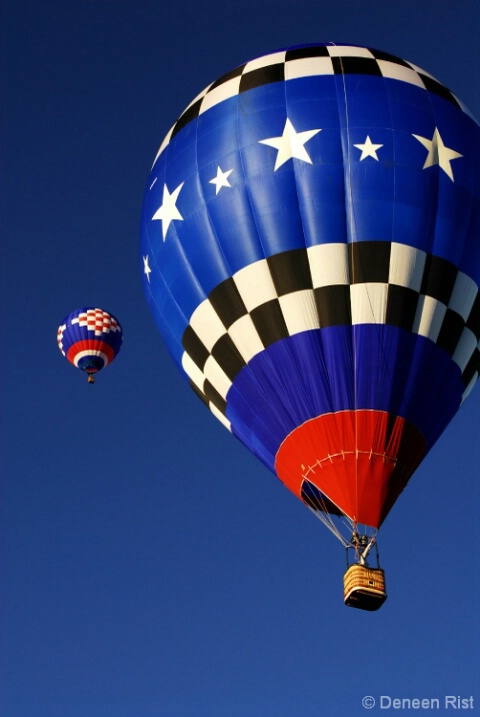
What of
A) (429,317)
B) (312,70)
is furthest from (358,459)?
(312,70)

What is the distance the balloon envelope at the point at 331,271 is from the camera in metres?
17.3

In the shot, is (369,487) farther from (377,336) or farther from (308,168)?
(308,168)

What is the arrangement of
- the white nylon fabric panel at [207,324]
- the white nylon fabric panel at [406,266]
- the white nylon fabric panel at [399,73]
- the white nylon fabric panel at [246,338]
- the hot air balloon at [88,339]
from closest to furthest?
the white nylon fabric panel at [406,266]
the white nylon fabric panel at [246,338]
the white nylon fabric panel at [207,324]
the white nylon fabric panel at [399,73]
the hot air balloon at [88,339]

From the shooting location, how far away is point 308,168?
17844 mm

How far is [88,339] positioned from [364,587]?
408 inches

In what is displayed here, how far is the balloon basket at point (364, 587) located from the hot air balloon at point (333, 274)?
4.5 inches

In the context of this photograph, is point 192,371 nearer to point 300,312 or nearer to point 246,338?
point 246,338

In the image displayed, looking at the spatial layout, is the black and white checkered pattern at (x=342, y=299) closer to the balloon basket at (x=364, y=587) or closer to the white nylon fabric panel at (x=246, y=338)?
the white nylon fabric panel at (x=246, y=338)

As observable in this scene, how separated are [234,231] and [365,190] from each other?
1.52m

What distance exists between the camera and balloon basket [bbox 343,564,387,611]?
1641 cm

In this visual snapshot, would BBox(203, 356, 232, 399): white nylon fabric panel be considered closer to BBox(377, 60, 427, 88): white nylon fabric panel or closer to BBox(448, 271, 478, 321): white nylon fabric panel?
BBox(448, 271, 478, 321): white nylon fabric panel

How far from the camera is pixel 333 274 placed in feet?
57.6

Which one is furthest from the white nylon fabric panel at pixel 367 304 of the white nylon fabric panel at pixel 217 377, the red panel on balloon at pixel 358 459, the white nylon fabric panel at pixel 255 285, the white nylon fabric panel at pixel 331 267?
the white nylon fabric panel at pixel 217 377

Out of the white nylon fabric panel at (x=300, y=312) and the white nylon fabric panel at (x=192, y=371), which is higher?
the white nylon fabric panel at (x=192, y=371)
